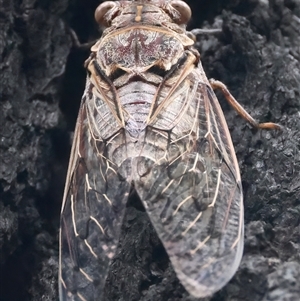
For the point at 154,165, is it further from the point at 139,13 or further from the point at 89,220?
the point at 139,13

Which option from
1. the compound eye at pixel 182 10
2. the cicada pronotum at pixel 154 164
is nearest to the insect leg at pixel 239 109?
the cicada pronotum at pixel 154 164

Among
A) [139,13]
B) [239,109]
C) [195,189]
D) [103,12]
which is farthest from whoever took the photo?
[103,12]

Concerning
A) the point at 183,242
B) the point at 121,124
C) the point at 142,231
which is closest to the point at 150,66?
the point at 121,124

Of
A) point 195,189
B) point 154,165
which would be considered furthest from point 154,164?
point 195,189

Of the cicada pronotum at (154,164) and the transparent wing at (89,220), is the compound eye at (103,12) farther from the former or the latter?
the transparent wing at (89,220)

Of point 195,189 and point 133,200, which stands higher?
point 195,189

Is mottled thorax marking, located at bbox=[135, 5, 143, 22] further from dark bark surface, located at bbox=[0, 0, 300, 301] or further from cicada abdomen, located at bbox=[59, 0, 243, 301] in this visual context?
dark bark surface, located at bbox=[0, 0, 300, 301]

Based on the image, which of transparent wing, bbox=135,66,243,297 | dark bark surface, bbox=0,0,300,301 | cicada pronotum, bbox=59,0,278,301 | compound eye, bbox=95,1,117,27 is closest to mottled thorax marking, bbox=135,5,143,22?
cicada pronotum, bbox=59,0,278,301
